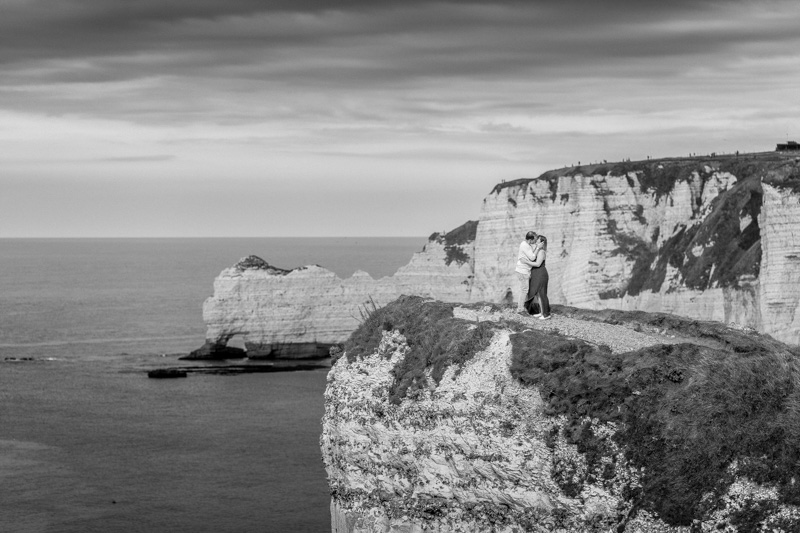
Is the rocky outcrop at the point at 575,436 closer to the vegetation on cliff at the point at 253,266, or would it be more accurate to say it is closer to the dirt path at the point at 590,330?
the dirt path at the point at 590,330

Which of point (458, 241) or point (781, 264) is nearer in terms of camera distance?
point (781, 264)

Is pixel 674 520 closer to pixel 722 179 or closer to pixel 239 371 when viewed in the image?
pixel 722 179

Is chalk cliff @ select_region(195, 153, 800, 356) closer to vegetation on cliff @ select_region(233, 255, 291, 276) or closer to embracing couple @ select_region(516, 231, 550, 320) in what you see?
vegetation on cliff @ select_region(233, 255, 291, 276)

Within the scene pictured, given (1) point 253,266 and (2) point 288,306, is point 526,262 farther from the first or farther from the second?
(1) point 253,266

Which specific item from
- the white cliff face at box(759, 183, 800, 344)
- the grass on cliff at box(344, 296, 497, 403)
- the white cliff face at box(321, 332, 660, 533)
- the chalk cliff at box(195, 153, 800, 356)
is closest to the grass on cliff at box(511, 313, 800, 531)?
the white cliff face at box(321, 332, 660, 533)

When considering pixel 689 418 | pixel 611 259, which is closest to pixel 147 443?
pixel 611 259

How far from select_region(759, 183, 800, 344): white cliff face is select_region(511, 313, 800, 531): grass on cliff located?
1562 inches

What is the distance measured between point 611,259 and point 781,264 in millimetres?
19703

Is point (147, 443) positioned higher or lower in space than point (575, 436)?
lower

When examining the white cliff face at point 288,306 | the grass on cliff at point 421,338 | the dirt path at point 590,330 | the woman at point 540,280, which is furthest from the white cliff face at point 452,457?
the white cliff face at point 288,306

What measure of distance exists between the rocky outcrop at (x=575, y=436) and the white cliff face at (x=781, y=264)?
121 feet

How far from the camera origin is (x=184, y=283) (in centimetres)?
19738

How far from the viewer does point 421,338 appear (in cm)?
2353

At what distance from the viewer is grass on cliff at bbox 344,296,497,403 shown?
21734mm
